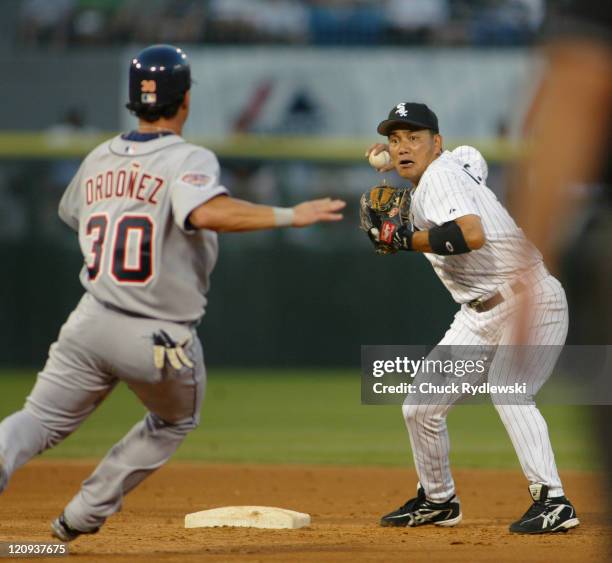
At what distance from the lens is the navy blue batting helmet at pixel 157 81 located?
4.15 meters

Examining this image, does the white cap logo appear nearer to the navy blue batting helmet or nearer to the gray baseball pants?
the navy blue batting helmet

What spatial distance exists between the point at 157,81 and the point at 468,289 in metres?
1.79

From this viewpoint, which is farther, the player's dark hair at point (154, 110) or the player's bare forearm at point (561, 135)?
the player's dark hair at point (154, 110)

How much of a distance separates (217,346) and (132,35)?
7453mm

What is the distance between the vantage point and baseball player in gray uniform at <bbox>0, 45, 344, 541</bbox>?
157 inches

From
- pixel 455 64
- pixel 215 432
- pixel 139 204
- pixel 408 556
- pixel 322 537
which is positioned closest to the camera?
pixel 139 204

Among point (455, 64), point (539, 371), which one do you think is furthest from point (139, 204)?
point (455, 64)

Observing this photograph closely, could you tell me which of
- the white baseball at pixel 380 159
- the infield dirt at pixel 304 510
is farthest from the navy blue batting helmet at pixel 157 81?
the infield dirt at pixel 304 510

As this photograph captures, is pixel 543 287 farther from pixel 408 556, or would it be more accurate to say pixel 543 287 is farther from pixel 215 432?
pixel 215 432

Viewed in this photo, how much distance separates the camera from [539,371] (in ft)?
16.6

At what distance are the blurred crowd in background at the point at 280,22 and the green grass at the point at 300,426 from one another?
7061 mm

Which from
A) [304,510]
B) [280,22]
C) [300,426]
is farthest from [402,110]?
[280,22]

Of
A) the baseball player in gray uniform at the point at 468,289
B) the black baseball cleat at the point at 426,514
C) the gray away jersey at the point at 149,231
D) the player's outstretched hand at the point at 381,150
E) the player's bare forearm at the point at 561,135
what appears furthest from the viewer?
the player's outstretched hand at the point at 381,150

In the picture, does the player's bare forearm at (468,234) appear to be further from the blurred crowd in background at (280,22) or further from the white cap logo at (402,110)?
the blurred crowd in background at (280,22)
